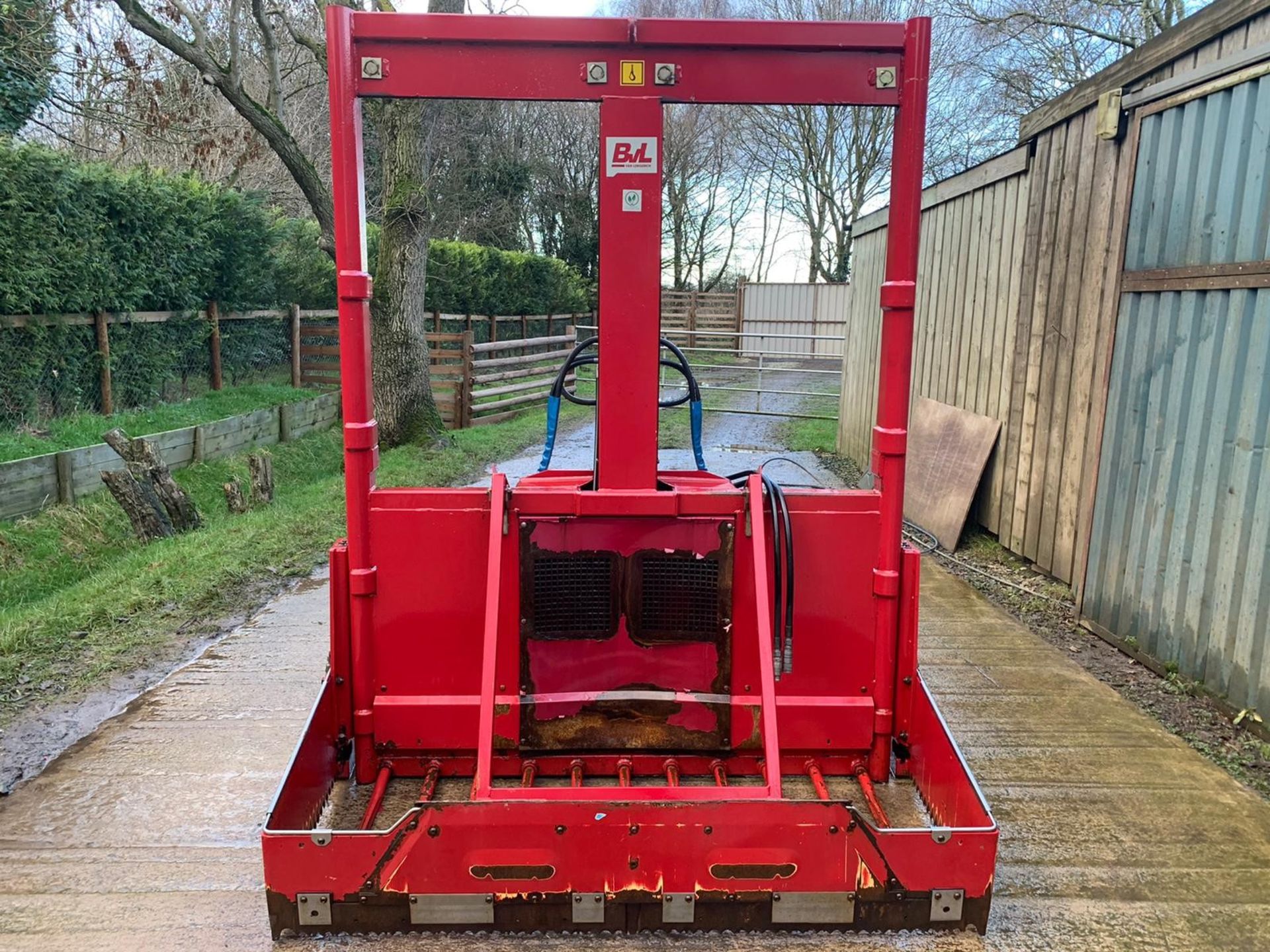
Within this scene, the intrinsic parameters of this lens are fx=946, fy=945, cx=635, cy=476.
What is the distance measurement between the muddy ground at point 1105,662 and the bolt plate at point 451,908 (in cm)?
288

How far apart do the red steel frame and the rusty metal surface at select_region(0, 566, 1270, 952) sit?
0.28 m

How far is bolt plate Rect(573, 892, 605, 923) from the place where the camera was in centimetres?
255

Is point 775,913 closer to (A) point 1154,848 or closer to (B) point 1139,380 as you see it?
(A) point 1154,848

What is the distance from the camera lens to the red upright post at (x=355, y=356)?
293 cm

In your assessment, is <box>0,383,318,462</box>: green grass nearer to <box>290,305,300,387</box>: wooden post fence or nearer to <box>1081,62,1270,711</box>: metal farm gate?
<box>290,305,300,387</box>: wooden post fence

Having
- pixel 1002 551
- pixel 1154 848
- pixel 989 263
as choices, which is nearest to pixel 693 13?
pixel 989 263

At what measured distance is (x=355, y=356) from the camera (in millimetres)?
3102

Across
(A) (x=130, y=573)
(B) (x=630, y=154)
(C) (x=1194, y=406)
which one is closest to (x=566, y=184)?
(A) (x=130, y=573)

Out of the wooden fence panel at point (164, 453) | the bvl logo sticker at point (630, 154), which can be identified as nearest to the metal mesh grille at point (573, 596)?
the bvl logo sticker at point (630, 154)

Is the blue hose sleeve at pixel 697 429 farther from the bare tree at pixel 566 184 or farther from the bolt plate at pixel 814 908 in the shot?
the bare tree at pixel 566 184

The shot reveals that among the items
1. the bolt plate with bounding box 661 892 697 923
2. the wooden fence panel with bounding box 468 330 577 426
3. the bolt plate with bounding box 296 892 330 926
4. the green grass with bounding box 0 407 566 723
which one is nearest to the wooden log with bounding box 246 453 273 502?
the green grass with bounding box 0 407 566 723

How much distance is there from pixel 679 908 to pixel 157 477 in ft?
20.9

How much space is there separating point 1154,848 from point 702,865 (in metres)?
1.69

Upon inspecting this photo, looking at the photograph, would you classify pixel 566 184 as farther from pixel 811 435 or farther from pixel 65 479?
pixel 65 479
